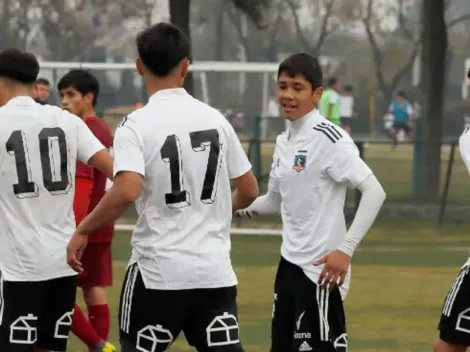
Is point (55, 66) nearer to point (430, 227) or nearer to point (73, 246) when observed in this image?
point (430, 227)

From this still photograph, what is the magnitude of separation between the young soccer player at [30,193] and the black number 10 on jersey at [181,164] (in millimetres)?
1227

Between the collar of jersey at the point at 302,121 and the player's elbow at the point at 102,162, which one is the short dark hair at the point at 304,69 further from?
the player's elbow at the point at 102,162

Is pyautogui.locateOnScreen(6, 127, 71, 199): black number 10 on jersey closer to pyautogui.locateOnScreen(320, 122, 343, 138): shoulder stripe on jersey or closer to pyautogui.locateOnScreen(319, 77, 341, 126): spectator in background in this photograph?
pyautogui.locateOnScreen(320, 122, 343, 138): shoulder stripe on jersey

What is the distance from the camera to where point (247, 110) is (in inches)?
1834

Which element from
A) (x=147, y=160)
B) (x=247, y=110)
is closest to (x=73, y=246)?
(x=147, y=160)

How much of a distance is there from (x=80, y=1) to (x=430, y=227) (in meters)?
39.6

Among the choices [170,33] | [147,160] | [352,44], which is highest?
[170,33]

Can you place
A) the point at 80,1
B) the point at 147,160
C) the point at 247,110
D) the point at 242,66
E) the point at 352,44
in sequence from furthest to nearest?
the point at 352,44
the point at 80,1
the point at 247,110
the point at 242,66
the point at 147,160

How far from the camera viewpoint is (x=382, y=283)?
13586 mm

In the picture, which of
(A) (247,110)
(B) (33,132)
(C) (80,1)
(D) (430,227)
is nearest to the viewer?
(B) (33,132)

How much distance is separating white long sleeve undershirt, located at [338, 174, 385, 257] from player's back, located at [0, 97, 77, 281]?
1458 mm

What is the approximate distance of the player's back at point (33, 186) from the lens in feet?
22.7

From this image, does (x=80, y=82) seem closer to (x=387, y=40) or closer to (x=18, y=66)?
(x=18, y=66)

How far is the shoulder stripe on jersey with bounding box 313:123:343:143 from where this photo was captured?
7.00m
